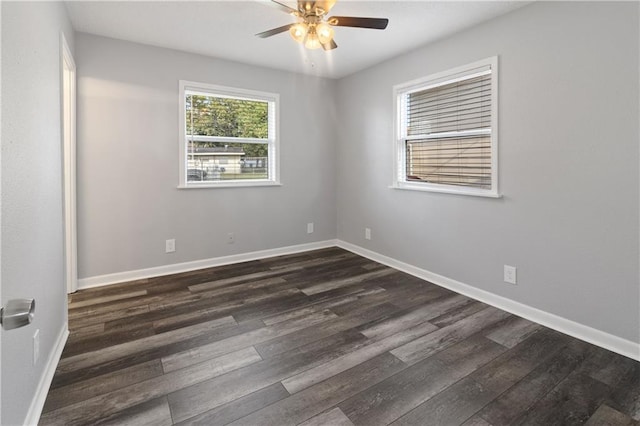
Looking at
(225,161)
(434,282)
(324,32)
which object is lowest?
(434,282)

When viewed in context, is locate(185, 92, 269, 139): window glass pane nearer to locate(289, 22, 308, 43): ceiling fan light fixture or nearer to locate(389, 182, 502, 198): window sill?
locate(389, 182, 502, 198): window sill

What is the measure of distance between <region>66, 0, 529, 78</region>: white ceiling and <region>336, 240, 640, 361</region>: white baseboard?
2.36 metres

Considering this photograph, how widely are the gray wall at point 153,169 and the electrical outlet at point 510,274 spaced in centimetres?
269

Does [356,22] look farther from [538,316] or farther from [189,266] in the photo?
[189,266]

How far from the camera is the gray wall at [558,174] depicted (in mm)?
2213

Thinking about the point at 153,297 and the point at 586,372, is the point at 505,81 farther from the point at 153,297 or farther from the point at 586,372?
the point at 153,297

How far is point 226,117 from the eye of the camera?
4137 millimetres

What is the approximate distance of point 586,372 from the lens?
2016mm

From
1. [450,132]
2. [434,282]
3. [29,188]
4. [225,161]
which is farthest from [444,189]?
[29,188]

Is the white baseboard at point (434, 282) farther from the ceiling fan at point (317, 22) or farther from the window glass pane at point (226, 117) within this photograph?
the ceiling fan at point (317, 22)

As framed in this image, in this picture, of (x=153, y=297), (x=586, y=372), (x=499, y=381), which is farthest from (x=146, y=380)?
(x=586, y=372)

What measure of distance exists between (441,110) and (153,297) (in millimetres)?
3341

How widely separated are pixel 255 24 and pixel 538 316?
3400 mm

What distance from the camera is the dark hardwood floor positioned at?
170 cm
